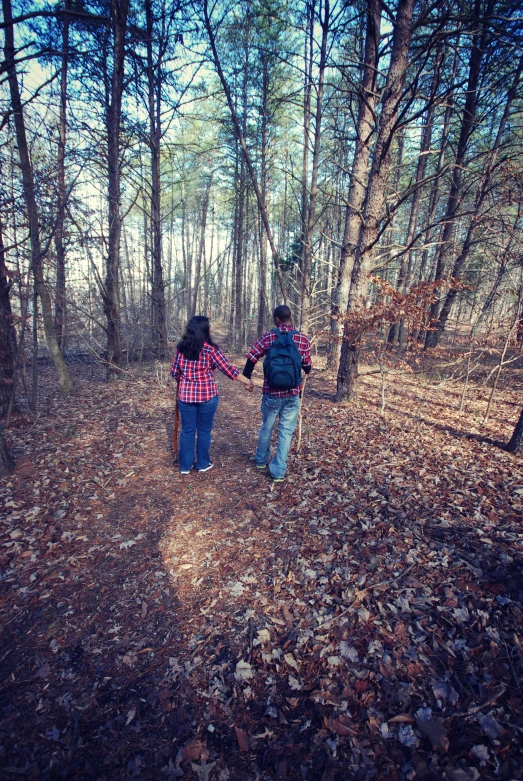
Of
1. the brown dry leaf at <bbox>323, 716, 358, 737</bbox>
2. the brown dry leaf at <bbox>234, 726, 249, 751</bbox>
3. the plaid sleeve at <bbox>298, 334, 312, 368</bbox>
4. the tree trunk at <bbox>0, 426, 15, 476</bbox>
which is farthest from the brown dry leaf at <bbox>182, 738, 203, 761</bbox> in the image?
the tree trunk at <bbox>0, 426, 15, 476</bbox>

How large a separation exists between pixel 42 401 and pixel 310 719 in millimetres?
8605

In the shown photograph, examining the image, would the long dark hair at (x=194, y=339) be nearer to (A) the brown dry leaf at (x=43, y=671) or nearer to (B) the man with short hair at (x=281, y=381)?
(B) the man with short hair at (x=281, y=381)

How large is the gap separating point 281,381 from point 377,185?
4962 mm

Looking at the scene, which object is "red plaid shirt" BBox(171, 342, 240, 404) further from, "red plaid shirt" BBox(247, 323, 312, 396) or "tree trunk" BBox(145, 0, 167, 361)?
"tree trunk" BBox(145, 0, 167, 361)

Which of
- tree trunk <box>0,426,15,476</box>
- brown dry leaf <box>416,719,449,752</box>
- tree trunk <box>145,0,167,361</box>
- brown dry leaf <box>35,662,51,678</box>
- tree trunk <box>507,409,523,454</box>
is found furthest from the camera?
tree trunk <box>145,0,167,361</box>

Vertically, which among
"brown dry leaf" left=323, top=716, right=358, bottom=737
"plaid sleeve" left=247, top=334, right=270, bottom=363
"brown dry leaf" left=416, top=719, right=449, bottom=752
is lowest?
"brown dry leaf" left=323, top=716, right=358, bottom=737

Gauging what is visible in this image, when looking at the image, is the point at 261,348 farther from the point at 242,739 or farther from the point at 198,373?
the point at 242,739

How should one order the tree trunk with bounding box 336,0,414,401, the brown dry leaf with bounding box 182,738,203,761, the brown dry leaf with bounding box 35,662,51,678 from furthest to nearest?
the tree trunk with bounding box 336,0,414,401 → the brown dry leaf with bounding box 35,662,51,678 → the brown dry leaf with bounding box 182,738,203,761

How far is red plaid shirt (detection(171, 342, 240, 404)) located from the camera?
462cm

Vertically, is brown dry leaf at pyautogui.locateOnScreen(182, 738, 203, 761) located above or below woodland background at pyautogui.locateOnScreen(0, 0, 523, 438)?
below

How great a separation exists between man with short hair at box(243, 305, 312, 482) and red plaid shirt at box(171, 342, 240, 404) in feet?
1.32

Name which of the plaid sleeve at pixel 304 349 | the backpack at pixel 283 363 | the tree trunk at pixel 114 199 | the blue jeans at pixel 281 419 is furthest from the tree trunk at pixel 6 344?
the plaid sleeve at pixel 304 349

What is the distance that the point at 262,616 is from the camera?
2988 mm

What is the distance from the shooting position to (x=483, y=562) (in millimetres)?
3270
